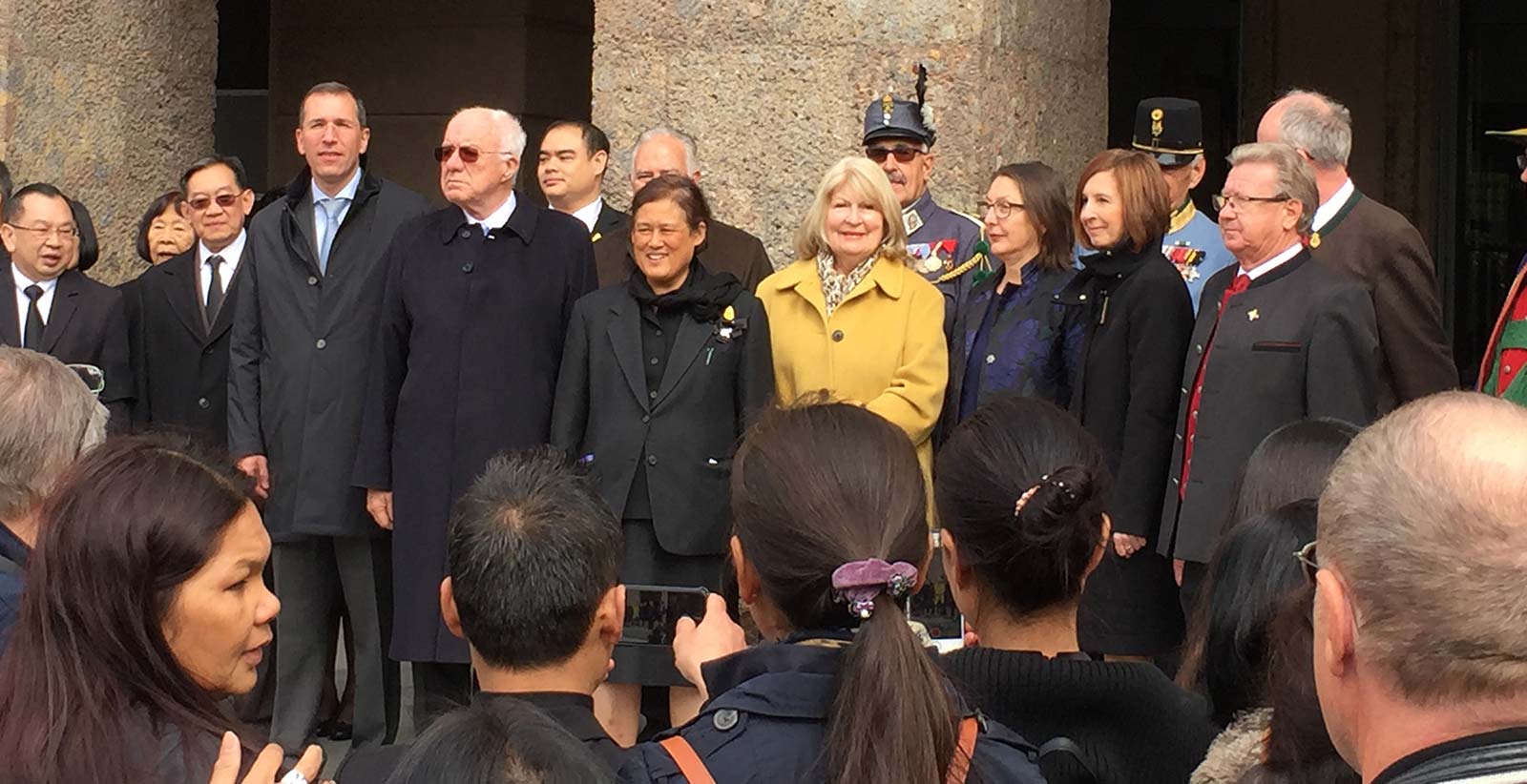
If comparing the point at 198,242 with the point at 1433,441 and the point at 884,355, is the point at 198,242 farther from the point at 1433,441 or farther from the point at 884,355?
the point at 1433,441

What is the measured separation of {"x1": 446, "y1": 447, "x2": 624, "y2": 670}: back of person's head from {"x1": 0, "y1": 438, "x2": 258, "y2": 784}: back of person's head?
48 centimetres

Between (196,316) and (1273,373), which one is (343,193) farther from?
(1273,373)

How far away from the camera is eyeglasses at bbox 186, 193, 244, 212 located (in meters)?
6.96

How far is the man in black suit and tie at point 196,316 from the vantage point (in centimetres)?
689

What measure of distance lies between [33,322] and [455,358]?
184 cm

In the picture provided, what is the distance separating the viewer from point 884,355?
5.84 metres

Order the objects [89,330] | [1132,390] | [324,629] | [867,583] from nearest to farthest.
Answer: [867,583] → [1132,390] → [324,629] → [89,330]

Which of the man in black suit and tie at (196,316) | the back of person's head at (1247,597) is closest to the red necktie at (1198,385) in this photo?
the back of person's head at (1247,597)

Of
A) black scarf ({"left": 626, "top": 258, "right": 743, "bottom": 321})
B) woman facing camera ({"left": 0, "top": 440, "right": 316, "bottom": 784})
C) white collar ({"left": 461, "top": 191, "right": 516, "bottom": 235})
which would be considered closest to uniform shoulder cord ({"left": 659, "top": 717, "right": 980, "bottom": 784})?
woman facing camera ({"left": 0, "top": 440, "right": 316, "bottom": 784})

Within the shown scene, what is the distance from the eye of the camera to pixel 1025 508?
3.13 metres

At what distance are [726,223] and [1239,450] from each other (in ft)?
7.69

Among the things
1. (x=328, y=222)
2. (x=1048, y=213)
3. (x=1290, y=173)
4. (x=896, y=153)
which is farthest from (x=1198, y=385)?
(x=328, y=222)

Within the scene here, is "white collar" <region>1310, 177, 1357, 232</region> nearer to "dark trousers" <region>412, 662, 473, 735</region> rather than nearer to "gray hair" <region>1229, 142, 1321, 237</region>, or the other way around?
"gray hair" <region>1229, 142, 1321, 237</region>

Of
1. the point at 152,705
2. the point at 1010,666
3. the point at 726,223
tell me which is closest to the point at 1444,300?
the point at 726,223
